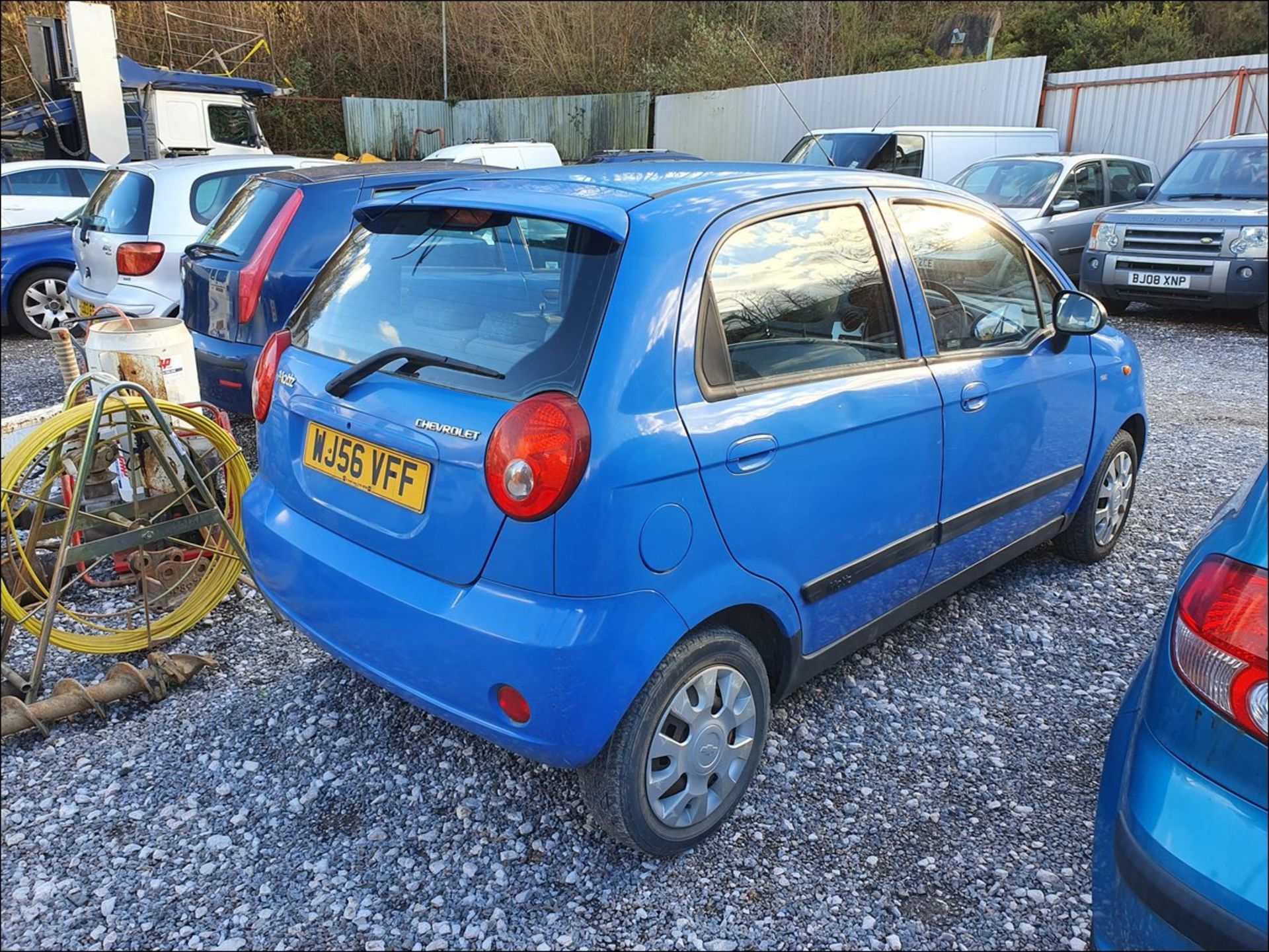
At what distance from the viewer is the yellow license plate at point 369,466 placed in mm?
2391

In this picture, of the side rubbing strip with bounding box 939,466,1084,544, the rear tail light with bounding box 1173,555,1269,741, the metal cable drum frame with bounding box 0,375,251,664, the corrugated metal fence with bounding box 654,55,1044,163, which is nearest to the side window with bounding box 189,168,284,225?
the metal cable drum frame with bounding box 0,375,251,664

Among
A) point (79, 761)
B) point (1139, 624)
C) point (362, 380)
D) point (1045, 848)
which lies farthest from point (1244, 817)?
point (79, 761)

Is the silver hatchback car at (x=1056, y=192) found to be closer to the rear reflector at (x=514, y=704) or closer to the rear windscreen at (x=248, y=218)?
the rear windscreen at (x=248, y=218)

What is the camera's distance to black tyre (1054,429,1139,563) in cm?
416

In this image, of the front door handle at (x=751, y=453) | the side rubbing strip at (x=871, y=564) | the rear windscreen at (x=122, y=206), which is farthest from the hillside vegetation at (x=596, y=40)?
the front door handle at (x=751, y=453)

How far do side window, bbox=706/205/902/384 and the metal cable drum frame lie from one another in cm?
212

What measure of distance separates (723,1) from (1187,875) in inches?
1050

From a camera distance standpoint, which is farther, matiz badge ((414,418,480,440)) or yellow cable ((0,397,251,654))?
yellow cable ((0,397,251,654))

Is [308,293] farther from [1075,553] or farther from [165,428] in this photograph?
[1075,553]

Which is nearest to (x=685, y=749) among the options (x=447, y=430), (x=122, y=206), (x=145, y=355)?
(x=447, y=430)

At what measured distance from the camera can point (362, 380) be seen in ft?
8.46

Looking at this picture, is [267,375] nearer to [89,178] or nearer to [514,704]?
[514,704]

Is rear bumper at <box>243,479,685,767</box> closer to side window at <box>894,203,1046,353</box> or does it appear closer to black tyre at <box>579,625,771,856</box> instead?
black tyre at <box>579,625,771,856</box>

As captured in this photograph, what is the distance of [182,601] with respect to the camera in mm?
3799
